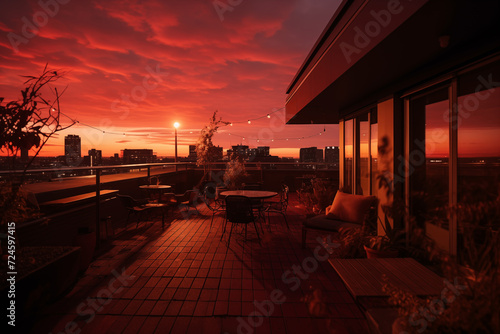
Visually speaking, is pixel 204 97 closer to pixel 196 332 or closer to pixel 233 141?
pixel 233 141

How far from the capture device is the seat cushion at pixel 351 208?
384 cm

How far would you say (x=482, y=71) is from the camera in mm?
2404

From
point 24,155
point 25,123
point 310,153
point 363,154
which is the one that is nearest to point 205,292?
point 24,155

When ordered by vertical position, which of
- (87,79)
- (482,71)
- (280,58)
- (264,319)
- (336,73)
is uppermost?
(280,58)

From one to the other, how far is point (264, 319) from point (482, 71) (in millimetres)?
3121

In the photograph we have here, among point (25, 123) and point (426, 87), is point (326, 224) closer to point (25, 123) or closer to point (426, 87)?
point (426, 87)

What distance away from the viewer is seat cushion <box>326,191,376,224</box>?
3842mm

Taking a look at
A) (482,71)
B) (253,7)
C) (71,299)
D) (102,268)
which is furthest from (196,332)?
(253,7)
